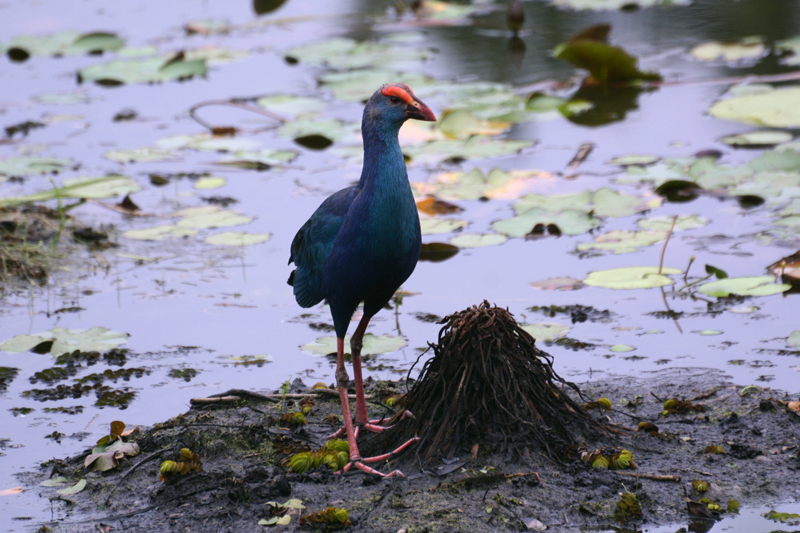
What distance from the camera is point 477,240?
5125 mm

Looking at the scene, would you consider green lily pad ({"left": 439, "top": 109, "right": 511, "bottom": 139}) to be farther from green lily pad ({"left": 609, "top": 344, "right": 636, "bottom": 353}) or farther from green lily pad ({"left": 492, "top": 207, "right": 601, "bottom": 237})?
green lily pad ({"left": 609, "top": 344, "right": 636, "bottom": 353})

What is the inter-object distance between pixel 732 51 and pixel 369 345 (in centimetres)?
571

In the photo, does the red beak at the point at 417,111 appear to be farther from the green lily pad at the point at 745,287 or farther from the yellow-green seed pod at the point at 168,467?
the green lily pad at the point at 745,287

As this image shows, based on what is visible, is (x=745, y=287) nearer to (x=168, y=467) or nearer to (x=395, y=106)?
(x=395, y=106)

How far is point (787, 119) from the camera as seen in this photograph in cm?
626

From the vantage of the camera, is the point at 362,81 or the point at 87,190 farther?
the point at 362,81

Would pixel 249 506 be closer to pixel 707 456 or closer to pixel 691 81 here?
pixel 707 456

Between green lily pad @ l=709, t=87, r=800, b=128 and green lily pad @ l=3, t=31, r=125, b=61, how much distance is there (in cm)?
665

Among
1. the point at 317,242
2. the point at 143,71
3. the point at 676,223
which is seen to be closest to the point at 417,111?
the point at 317,242

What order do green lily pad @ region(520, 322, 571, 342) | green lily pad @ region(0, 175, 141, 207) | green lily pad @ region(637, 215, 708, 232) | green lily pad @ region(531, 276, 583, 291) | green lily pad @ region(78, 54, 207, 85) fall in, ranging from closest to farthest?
green lily pad @ region(520, 322, 571, 342) → green lily pad @ region(531, 276, 583, 291) → green lily pad @ region(637, 215, 708, 232) → green lily pad @ region(0, 175, 141, 207) → green lily pad @ region(78, 54, 207, 85)

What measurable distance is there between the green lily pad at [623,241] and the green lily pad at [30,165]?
397 cm

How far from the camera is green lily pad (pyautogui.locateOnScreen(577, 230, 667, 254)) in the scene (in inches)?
192

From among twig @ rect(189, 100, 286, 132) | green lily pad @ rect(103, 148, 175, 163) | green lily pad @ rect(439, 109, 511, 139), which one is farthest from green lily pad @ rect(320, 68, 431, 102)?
green lily pad @ rect(103, 148, 175, 163)

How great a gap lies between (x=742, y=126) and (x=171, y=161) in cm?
437
